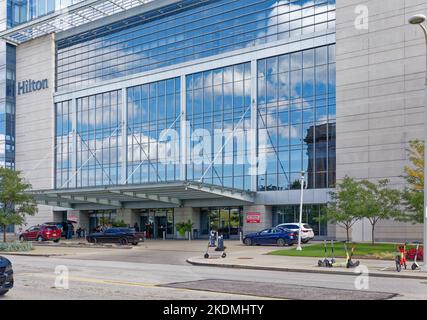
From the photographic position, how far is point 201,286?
1588 centimetres

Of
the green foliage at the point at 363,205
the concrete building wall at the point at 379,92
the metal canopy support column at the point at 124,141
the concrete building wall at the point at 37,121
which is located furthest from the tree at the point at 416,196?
the concrete building wall at the point at 37,121

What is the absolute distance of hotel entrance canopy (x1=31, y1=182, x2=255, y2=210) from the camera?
150 feet

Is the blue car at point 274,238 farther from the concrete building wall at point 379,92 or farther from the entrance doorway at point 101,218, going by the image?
the entrance doorway at point 101,218

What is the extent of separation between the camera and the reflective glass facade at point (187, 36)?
156ft

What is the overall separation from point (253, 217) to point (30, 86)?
36.1 metres

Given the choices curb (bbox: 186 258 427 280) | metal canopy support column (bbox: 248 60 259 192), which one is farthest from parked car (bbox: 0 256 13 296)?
metal canopy support column (bbox: 248 60 259 192)

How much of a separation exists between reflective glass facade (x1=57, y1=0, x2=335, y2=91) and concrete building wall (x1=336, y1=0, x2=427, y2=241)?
133 inches

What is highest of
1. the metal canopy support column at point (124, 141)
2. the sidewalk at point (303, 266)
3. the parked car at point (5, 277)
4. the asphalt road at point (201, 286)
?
the metal canopy support column at point (124, 141)

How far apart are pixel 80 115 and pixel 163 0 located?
17.1 metres

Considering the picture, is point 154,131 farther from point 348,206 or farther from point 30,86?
point 348,206

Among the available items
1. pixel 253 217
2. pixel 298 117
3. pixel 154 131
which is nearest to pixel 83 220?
pixel 154 131

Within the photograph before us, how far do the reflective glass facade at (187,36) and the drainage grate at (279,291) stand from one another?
32773mm

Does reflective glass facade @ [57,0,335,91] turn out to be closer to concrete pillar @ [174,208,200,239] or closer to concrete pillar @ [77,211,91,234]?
concrete pillar @ [174,208,200,239]
